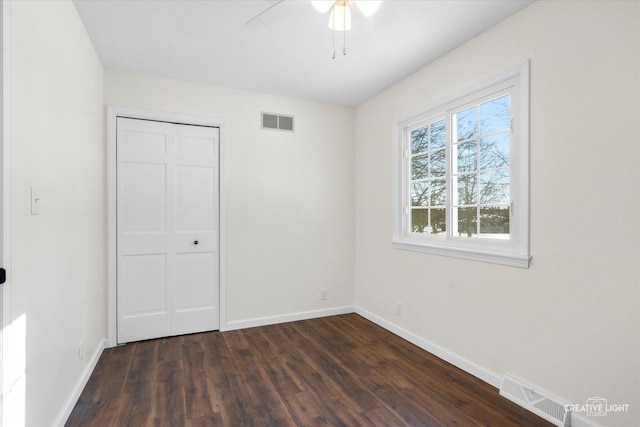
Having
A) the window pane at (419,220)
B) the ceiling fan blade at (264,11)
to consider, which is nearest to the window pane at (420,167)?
the window pane at (419,220)

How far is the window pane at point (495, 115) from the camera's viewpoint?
2.36 meters

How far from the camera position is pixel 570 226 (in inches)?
74.4

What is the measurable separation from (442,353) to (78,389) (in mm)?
2743

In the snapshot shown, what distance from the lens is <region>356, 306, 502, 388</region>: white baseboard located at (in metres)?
2.34

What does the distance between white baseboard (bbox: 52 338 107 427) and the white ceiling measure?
2524 millimetres

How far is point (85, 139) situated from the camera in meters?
2.40

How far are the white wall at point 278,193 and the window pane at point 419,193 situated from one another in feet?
3.32

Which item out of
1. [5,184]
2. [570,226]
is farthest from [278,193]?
[570,226]

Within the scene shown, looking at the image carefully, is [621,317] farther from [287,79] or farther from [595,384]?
[287,79]

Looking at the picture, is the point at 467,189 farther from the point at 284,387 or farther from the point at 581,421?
the point at 284,387

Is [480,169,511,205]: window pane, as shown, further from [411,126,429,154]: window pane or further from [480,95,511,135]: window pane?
[411,126,429,154]: window pane

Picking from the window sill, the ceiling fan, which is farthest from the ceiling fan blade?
the window sill

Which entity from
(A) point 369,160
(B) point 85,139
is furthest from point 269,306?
A: (B) point 85,139

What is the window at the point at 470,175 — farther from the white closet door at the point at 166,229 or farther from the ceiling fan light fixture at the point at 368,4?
the white closet door at the point at 166,229
